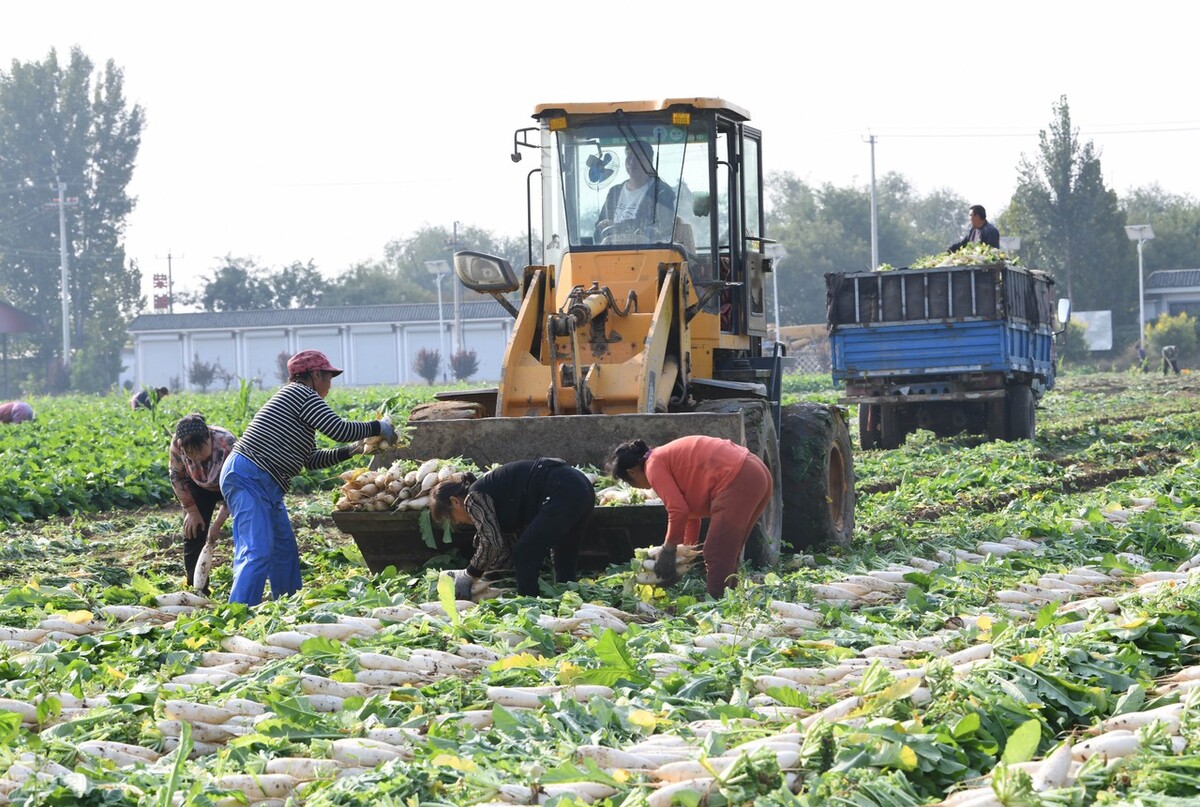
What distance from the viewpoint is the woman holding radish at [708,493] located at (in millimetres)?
8352

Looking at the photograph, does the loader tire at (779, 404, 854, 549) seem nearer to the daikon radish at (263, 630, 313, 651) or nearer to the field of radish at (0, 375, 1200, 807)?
the field of radish at (0, 375, 1200, 807)

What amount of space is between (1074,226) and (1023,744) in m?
62.8

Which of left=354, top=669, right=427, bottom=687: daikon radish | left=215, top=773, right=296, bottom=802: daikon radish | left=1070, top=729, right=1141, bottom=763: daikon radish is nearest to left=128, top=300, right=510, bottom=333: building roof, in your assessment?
left=354, top=669, right=427, bottom=687: daikon radish

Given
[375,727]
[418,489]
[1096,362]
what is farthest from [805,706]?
[1096,362]

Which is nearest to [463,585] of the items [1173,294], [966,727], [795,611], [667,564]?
[667,564]

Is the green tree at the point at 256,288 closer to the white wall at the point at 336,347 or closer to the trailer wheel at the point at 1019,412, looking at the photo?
the white wall at the point at 336,347

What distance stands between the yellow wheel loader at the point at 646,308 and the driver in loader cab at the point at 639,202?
0.03 feet

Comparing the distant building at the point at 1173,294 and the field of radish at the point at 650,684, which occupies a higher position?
the distant building at the point at 1173,294

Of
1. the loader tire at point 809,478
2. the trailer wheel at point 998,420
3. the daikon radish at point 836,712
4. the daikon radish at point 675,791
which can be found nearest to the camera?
the daikon radish at point 675,791

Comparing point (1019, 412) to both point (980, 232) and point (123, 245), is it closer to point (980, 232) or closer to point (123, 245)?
point (980, 232)

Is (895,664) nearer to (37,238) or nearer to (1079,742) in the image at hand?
(1079,742)

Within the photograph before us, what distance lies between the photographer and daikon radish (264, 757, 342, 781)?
16.6 feet

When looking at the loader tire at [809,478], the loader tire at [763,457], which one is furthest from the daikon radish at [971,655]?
the loader tire at [809,478]

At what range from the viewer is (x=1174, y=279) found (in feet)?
235
